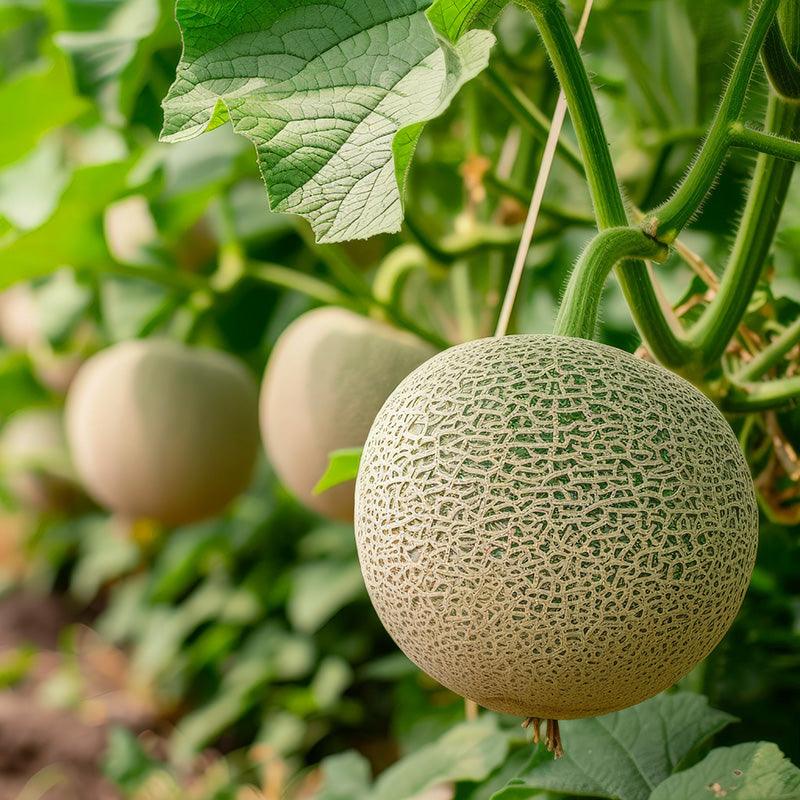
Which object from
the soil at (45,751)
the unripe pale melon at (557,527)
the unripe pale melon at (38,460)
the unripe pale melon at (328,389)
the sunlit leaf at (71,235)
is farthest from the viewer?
the unripe pale melon at (38,460)

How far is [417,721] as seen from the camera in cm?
145

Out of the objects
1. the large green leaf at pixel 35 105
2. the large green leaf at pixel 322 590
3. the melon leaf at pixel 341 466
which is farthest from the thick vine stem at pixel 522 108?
the large green leaf at pixel 322 590

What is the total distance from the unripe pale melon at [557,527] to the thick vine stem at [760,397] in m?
0.18

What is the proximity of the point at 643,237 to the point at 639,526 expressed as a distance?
0.18 m

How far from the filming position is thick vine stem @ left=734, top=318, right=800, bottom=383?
718 mm

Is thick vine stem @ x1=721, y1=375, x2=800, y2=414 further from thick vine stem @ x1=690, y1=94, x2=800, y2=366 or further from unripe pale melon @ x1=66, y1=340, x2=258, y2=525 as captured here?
unripe pale melon @ x1=66, y1=340, x2=258, y2=525

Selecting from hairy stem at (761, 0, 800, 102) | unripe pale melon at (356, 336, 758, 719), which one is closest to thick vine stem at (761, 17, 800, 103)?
hairy stem at (761, 0, 800, 102)

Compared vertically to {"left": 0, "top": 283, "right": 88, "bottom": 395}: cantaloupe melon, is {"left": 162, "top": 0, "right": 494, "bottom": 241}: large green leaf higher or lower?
higher

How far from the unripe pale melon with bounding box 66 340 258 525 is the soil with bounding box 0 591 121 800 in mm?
893

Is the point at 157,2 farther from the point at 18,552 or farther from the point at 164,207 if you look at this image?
the point at 18,552

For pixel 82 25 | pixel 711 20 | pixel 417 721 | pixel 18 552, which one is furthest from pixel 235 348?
pixel 18 552

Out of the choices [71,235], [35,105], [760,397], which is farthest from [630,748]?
[35,105]

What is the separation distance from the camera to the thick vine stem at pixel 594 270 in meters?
0.54

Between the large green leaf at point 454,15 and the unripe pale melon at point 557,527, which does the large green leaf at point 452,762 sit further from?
the large green leaf at point 454,15
